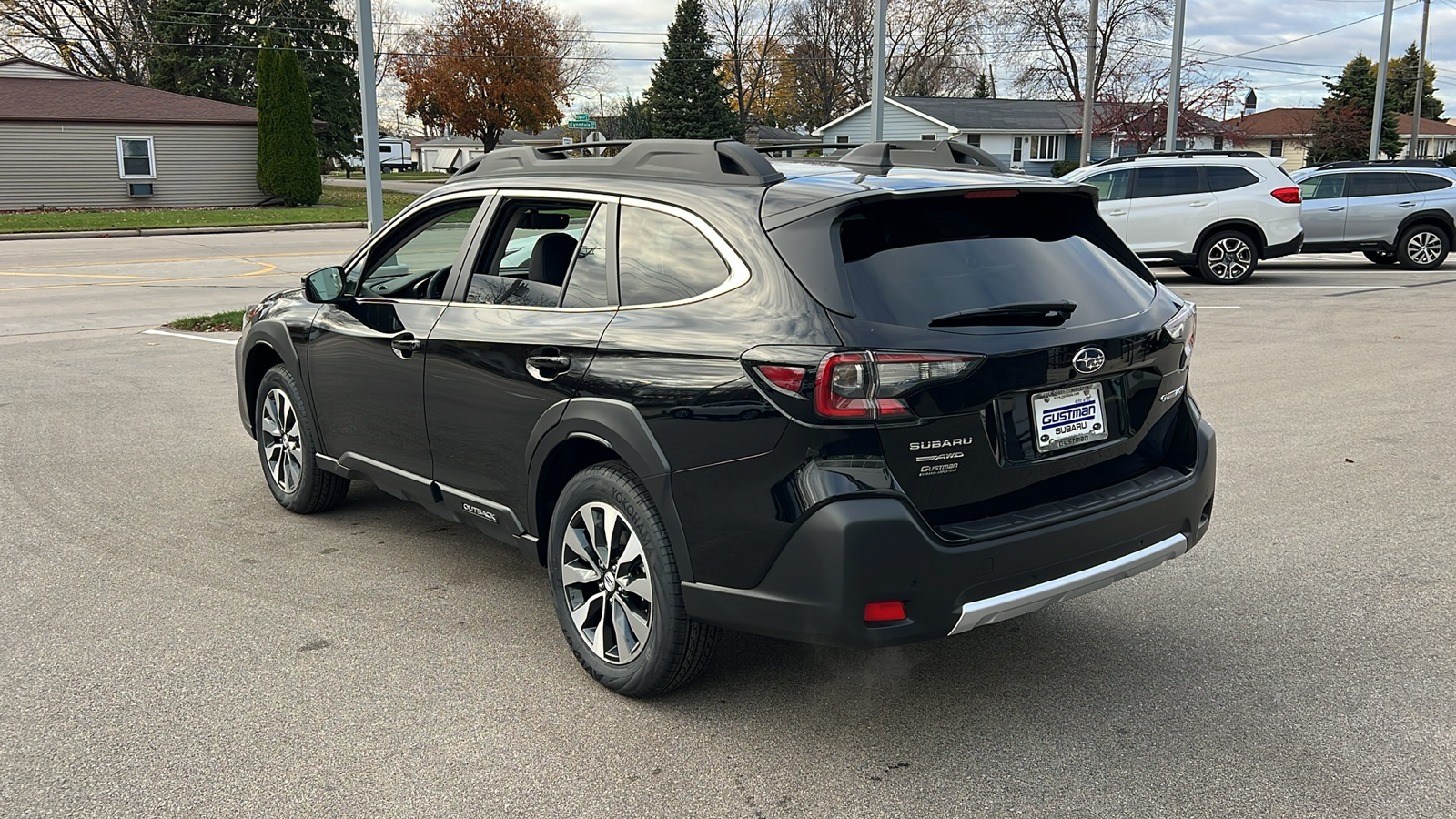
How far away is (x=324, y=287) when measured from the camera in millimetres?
5156

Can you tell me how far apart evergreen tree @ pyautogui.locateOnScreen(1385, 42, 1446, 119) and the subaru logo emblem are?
83.0m

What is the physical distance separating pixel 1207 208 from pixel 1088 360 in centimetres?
1480

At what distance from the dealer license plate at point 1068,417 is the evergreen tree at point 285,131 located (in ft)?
129

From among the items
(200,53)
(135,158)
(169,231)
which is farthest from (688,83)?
(169,231)

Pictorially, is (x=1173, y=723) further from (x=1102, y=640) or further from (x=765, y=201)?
(x=765, y=201)

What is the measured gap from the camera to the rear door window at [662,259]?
3.65 m

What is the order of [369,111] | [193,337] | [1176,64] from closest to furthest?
[193,337] → [369,111] → [1176,64]

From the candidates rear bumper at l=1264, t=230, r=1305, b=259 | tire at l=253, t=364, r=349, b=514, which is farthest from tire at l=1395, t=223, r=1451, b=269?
A: tire at l=253, t=364, r=349, b=514

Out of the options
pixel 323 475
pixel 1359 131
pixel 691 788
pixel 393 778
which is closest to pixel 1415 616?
pixel 691 788

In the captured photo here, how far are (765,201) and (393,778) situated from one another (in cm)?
199

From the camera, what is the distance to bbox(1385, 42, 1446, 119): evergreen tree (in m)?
80.5

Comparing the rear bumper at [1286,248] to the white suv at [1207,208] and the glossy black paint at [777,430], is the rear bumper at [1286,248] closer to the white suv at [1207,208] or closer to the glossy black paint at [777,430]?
the white suv at [1207,208]

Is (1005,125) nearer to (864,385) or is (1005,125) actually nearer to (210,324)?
(210,324)

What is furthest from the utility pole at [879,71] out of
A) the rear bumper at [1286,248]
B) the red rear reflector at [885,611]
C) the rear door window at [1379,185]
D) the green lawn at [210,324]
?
the red rear reflector at [885,611]
